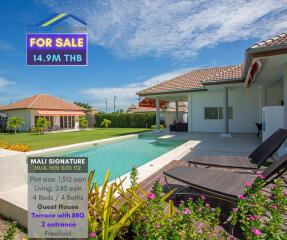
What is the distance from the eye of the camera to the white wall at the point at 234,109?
2936 cm

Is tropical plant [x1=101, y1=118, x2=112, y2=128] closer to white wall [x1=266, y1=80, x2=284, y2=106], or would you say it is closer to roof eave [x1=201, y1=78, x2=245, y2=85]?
roof eave [x1=201, y1=78, x2=245, y2=85]

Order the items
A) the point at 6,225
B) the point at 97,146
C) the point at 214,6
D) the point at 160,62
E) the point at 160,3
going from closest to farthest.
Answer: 1. the point at 6,225
2. the point at 160,3
3. the point at 214,6
4. the point at 97,146
5. the point at 160,62

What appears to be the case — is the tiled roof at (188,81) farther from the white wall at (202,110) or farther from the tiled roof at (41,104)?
the tiled roof at (41,104)

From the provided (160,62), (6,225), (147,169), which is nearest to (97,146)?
(147,169)

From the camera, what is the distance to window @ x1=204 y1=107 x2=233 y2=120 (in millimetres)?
30688

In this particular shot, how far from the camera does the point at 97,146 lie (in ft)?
74.4

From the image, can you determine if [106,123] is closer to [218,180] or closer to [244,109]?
[244,109]

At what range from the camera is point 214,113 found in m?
31.4

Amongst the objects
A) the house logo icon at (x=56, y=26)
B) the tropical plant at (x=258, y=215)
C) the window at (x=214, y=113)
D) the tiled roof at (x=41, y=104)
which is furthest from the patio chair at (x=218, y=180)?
the tiled roof at (x=41, y=104)

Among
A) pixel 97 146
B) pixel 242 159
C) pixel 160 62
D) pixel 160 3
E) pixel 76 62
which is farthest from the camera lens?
pixel 160 62

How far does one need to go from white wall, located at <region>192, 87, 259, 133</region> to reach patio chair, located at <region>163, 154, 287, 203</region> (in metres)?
25.3

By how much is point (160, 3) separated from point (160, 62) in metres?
23.0

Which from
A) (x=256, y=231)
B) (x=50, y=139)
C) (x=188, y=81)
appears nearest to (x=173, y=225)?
(x=256, y=231)

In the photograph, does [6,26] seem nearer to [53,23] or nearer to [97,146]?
[53,23]
